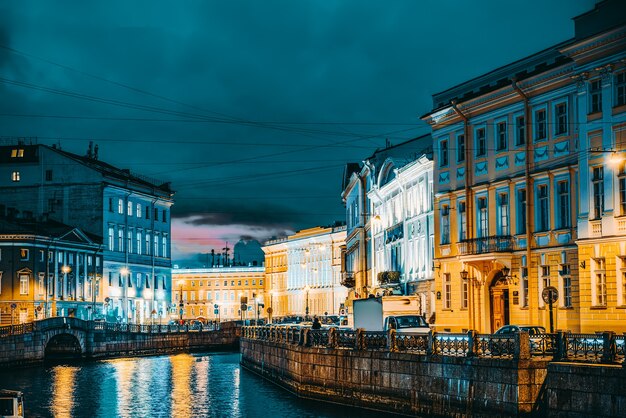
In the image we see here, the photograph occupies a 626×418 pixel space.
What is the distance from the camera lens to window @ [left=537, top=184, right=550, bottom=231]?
48562 millimetres

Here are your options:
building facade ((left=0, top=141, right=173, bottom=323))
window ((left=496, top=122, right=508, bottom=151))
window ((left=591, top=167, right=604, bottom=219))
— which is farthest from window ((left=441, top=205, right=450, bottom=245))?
building facade ((left=0, top=141, right=173, bottom=323))

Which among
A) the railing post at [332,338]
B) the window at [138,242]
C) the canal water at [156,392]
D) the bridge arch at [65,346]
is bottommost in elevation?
the canal water at [156,392]

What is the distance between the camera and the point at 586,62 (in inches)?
1722

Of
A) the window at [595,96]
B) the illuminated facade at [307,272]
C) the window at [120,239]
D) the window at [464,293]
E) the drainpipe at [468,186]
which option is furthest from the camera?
the illuminated facade at [307,272]

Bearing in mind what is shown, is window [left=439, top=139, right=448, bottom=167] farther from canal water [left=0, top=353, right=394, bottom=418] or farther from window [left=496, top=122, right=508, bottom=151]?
canal water [left=0, top=353, right=394, bottom=418]

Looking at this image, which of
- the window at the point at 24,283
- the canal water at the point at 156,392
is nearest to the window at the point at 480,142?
the canal water at the point at 156,392

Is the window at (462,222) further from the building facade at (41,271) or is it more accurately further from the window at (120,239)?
the window at (120,239)

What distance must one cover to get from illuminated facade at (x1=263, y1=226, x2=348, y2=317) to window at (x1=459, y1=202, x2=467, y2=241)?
84.7 metres

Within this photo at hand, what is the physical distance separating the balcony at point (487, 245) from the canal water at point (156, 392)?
11.9m

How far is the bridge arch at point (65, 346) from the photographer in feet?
271

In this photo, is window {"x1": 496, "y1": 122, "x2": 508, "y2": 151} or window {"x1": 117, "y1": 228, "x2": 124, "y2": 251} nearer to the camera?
window {"x1": 496, "y1": 122, "x2": 508, "y2": 151}

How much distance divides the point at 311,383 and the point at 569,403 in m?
19.2

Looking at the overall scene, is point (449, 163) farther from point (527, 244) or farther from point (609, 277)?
point (609, 277)

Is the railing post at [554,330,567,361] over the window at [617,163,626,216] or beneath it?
beneath
